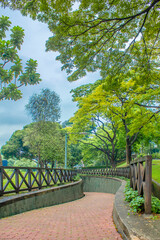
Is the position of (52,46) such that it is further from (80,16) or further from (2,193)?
(2,193)

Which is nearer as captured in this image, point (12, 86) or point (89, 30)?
point (89, 30)

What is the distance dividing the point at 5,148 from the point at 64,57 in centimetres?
4312

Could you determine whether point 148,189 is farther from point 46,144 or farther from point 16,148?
point 16,148

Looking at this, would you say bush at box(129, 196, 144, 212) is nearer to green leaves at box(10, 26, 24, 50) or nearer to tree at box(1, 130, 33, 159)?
green leaves at box(10, 26, 24, 50)

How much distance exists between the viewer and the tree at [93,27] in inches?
223

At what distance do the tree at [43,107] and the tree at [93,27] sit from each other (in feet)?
102

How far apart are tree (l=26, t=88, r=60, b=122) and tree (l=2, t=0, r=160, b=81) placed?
1223 inches

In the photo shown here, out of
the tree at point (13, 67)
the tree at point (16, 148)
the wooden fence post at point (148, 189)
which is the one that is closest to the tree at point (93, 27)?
the wooden fence post at point (148, 189)

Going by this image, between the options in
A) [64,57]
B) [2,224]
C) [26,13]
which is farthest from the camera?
[64,57]

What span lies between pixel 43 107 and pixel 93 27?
110 feet

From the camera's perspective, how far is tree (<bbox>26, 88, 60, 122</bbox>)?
38.4 metres

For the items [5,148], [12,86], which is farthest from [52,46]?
[5,148]

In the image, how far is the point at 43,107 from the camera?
38.9 metres

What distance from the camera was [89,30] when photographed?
6.57m
